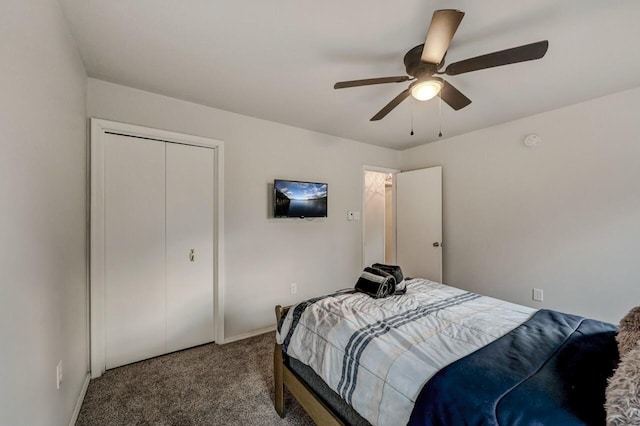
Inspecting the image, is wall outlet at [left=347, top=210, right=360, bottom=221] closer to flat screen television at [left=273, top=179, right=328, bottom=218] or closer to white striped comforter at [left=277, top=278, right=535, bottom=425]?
flat screen television at [left=273, top=179, right=328, bottom=218]

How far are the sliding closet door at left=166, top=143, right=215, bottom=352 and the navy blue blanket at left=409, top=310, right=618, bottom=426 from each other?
2.28 meters

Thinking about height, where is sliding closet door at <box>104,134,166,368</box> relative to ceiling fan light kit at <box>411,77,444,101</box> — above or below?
below

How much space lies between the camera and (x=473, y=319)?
1.54m

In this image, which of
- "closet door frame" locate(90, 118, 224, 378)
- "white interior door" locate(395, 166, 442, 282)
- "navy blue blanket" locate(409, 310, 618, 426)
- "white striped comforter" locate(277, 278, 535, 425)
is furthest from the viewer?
"white interior door" locate(395, 166, 442, 282)

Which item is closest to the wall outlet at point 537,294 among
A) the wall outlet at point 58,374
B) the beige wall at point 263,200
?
the beige wall at point 263,200

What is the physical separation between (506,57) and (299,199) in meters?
2.22

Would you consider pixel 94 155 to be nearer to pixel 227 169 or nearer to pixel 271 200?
pixel 227 169

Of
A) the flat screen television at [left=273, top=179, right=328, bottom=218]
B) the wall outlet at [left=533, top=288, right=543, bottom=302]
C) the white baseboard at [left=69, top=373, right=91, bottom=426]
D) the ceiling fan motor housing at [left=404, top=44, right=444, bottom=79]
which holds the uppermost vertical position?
the ceiling fan motor housing at [left=404, top=44, right=444, bottom=79]

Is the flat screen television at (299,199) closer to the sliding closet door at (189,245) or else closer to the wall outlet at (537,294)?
the sliding closet door at (189,245)

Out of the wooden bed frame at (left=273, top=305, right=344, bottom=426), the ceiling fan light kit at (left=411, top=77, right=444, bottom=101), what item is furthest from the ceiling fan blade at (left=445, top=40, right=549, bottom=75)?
the wooden bed frame at (left=273, top=305, right=344, bottom=426)

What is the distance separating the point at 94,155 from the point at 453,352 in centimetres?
280

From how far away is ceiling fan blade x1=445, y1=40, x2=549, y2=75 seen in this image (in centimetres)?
123

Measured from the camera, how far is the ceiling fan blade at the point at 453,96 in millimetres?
1706

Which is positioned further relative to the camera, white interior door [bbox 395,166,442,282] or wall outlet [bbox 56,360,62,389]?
white interior door [bbox 395,166,442,282]
